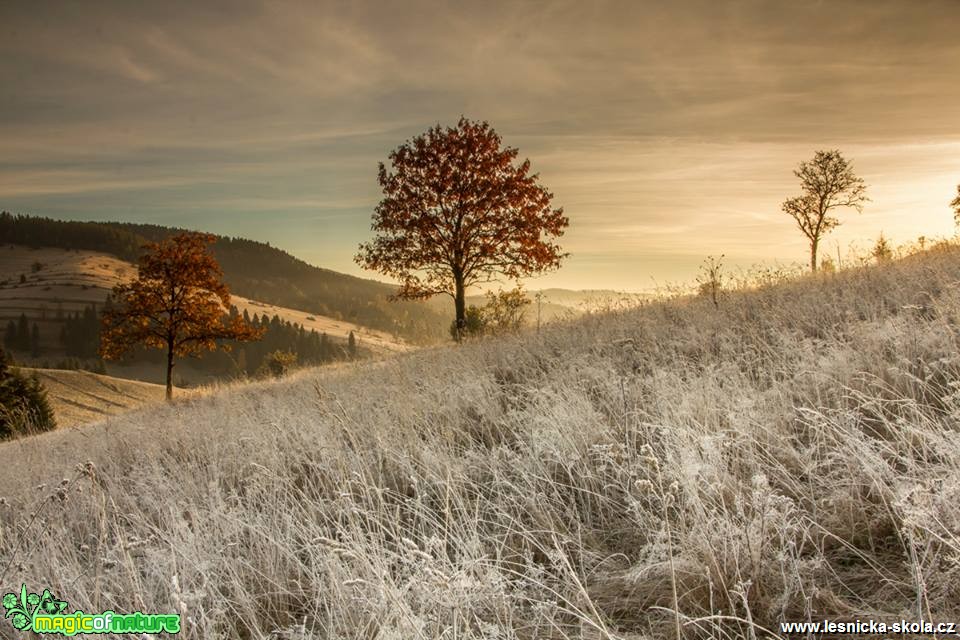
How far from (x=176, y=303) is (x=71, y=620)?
115 feet

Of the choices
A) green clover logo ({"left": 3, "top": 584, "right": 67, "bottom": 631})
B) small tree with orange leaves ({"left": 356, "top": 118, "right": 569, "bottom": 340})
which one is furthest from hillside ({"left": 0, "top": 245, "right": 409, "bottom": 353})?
green clover logo ({"left": 3, "top": 584, "right": 67, "bottom": 631})

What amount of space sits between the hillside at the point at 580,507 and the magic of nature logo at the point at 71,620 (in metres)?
0.11

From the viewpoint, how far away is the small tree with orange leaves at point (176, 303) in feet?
104

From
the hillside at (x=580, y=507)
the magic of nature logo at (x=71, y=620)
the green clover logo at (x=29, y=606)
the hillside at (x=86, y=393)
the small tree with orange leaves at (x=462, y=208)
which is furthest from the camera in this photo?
the hillside at (x=86, y=393)

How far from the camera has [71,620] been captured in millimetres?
2707

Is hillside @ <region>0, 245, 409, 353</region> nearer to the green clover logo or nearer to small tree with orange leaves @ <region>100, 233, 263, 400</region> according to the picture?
small tree with orange leaves @ <region>100, 233, 263, 400</region>

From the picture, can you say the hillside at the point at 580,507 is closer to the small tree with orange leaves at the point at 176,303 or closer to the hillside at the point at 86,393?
the small tree with orange leaves at the point at 176,303

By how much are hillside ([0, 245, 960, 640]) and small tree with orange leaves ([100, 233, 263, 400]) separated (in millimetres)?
26996

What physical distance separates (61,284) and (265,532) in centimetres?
22169

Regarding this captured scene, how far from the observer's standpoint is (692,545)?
2.72 meters

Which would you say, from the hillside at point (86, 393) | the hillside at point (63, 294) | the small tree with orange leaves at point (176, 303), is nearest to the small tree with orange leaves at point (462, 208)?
the small tree with orange leaves at point (176, 303)

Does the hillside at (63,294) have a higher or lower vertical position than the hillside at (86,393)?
higher

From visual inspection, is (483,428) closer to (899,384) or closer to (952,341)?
(899,384)

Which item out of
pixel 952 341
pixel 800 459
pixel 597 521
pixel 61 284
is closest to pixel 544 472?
pixel 597 521
